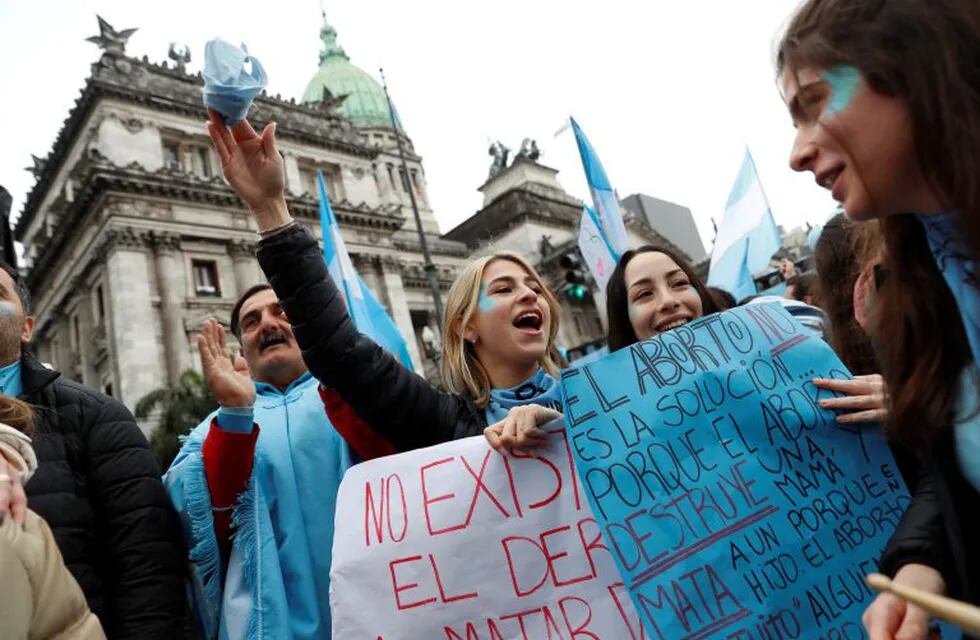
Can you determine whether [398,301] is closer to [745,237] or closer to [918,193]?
[745,237]

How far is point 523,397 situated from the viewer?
8.59 ft

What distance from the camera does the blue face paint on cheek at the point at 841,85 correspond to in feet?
4.35

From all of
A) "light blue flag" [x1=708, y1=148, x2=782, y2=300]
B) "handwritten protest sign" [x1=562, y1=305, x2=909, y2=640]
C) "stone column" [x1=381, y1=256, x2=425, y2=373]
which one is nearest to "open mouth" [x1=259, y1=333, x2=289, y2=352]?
"handwritten protest sign" [x1=562, y1=305, x2=909, y2=640]

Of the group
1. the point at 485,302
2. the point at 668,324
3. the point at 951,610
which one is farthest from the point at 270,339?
the point at 951,610

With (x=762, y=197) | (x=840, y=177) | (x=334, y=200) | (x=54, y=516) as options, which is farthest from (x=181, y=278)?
(x=840, y=177)

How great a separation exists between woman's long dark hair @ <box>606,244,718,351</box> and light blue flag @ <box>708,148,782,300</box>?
12.9 ft

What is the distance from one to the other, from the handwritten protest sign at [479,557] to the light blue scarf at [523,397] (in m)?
0.47

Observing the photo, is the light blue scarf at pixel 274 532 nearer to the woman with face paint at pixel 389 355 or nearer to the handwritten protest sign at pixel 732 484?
the woman with face paint at pixel 389 355

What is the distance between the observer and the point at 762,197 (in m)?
7.28

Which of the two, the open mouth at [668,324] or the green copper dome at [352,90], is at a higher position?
the green copper dome at [352,90]

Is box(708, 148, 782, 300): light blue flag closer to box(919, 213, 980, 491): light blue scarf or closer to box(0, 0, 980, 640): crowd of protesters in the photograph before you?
box(0, 0, 980, 640): crowd of protesters

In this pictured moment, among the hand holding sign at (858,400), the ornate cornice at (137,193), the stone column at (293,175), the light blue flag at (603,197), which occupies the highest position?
the stone column at (293,175)

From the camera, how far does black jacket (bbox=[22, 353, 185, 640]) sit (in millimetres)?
2303

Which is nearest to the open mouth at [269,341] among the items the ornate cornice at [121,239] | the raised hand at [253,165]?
the raised hand at [253,165]
